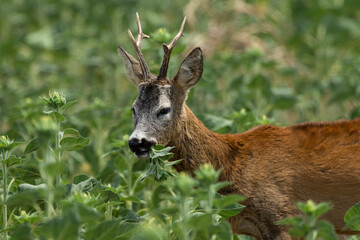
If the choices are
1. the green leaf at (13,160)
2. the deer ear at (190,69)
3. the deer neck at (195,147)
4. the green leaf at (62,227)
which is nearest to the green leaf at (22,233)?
the green leaf at (62,227)

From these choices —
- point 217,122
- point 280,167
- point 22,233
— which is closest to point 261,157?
point 280,167

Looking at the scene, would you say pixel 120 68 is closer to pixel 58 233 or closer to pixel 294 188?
pixel 294 188

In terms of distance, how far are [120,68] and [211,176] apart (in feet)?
22.3

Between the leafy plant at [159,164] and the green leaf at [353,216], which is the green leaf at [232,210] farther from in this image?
the green leaf at [353,216]

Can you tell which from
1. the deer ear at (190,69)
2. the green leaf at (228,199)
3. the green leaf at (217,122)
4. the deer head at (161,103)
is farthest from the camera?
the green leaf at (217,122)

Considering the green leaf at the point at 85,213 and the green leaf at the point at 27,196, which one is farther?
the green leaf at the point at 27,196

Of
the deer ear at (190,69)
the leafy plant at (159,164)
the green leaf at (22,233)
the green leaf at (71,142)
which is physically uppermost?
the deer ear at (190,69)

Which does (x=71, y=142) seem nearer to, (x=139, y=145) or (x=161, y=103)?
(x=139, y=145)

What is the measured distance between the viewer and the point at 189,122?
5.46 m

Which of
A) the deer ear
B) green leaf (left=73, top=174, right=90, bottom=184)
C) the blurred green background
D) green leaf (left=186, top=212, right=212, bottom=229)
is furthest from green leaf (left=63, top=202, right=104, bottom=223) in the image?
the blurred green background

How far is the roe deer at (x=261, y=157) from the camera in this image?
527cm

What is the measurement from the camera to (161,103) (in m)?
5.35

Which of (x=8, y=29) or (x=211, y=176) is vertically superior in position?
(x=8, y=29)

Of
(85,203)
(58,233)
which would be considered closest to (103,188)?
(85,203)
